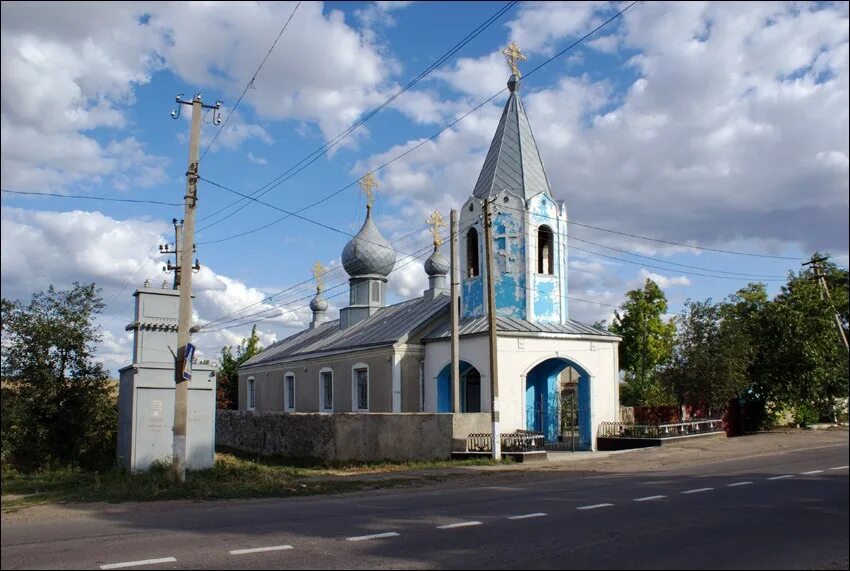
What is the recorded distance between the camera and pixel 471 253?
29.0 metres

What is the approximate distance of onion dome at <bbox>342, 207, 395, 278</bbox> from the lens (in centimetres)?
3803

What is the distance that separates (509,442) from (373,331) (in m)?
11.7

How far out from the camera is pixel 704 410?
30.5 metres

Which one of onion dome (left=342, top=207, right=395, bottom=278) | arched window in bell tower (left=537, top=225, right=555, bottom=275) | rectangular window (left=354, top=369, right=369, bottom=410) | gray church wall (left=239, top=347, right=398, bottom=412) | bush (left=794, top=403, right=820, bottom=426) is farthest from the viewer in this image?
onion dome (left=342, top=207, right=395, bottom=278)

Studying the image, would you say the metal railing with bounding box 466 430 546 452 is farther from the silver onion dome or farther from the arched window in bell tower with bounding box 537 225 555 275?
the silver onion dome

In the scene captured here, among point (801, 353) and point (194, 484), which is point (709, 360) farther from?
point (194, 484)

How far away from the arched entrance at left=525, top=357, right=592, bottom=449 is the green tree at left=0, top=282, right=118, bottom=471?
1381cm

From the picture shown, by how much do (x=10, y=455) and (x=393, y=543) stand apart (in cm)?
1249

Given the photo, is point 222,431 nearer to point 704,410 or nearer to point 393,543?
point 704,410

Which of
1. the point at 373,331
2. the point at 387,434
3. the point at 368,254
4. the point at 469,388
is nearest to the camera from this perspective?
the point at 387,434

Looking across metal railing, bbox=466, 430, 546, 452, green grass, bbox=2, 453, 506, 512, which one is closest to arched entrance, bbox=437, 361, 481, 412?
metal railing, bbox=466, 430, 546, 452

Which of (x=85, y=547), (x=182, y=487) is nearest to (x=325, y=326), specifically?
(x=182, y=487)

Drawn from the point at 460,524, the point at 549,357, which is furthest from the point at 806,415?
the point at 460,524

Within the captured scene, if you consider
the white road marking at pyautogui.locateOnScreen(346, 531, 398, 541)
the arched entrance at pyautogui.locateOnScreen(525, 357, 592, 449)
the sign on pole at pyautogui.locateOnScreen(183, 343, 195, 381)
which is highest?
the sign on pole at pyautogui.locateOnScreen(183, 343, 195, 381)
